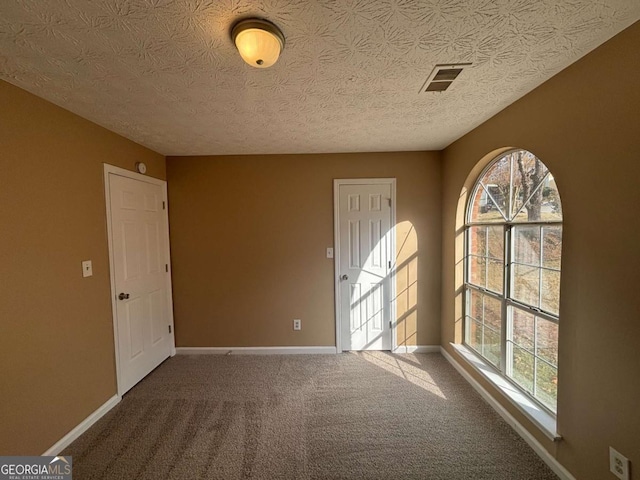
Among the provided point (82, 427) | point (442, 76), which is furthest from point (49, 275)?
point (442, 76)

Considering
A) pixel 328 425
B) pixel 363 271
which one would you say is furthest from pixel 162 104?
pixel 328 425

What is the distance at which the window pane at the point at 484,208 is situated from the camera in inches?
84.1

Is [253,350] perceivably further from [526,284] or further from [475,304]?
[526,284]

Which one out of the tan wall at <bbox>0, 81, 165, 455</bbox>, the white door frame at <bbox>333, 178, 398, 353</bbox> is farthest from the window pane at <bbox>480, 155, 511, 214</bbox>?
the tan wall at <bbox>0, 81, 165, 455</bbox>

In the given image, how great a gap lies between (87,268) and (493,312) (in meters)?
3.34

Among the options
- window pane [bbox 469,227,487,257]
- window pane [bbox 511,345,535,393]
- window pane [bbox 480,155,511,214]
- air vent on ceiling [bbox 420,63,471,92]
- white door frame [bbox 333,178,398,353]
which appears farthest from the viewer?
white door frame [bbox 333,178,398,353]

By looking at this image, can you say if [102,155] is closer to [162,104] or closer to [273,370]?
[162,104]

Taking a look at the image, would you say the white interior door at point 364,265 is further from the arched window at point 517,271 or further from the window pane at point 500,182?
the window pane at point 500,182

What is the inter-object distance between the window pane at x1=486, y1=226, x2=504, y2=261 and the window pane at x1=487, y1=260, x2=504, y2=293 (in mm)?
54

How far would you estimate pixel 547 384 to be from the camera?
167 cm

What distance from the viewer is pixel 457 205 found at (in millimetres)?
2525

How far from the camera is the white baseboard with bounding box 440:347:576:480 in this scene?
4.78 ft

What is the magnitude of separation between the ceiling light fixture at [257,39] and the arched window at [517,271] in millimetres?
1787

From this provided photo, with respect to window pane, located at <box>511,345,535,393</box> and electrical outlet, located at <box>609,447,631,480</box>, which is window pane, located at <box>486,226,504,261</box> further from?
electrical outlet, located at <box>609,447,631,480</box>
